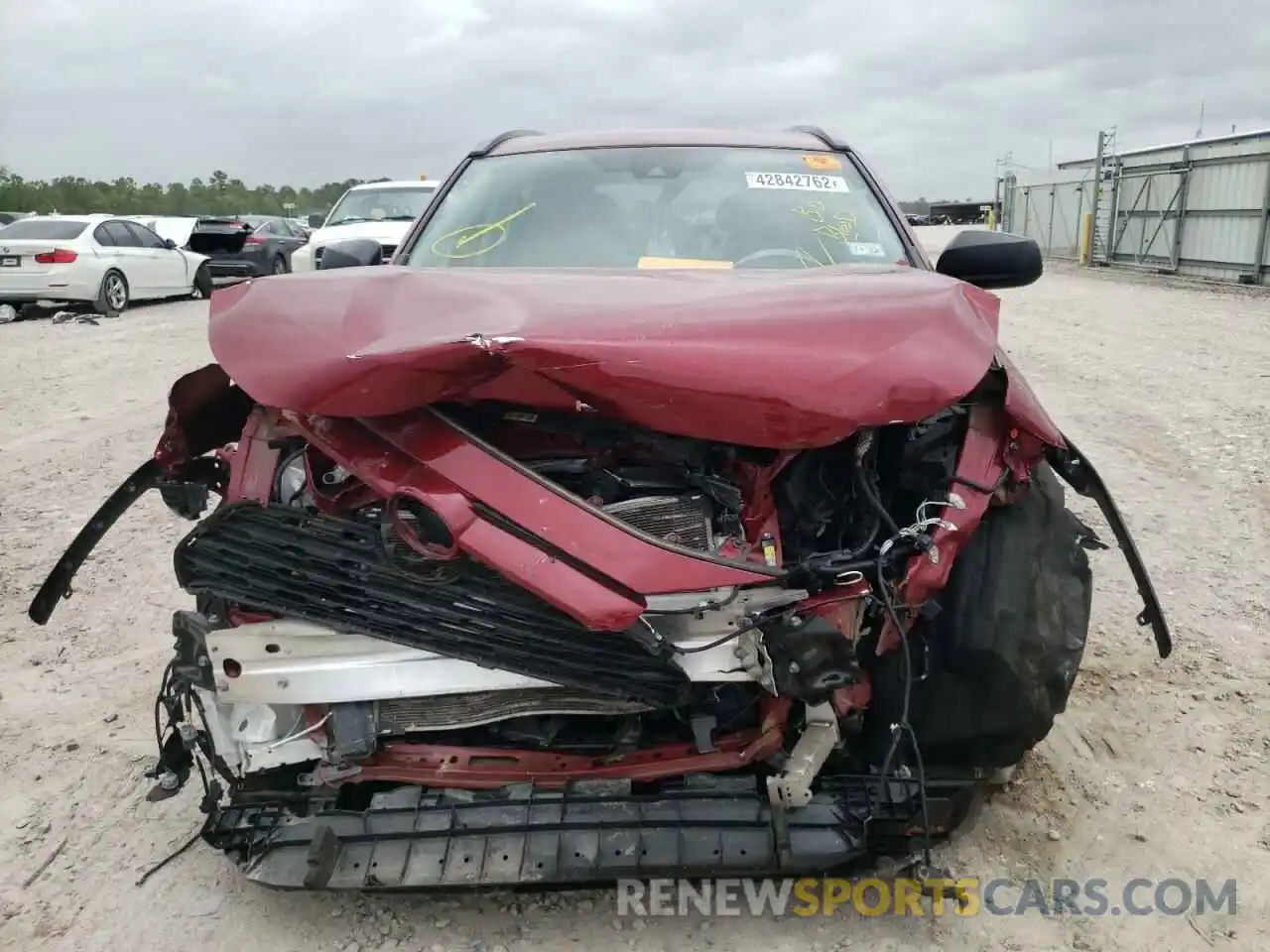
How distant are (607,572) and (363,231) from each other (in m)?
11.1

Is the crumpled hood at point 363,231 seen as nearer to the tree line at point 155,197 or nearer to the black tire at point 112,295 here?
the black tire at point 112,295

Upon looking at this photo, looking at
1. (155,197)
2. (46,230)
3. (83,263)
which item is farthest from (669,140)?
(155,197)

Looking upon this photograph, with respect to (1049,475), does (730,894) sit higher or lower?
lower

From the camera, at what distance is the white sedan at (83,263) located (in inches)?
531

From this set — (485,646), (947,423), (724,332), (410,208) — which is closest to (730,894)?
(485,646)

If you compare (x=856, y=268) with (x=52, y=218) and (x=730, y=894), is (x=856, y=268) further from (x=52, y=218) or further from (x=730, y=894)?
(x=52, y=218)

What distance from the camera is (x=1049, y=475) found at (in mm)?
2420

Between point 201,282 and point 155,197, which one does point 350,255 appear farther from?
point 155,197

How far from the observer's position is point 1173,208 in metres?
19.3

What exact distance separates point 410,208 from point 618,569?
39.3ft

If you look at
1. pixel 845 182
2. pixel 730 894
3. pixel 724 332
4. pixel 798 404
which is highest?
pixel 845 182

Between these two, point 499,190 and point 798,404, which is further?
point 499,190

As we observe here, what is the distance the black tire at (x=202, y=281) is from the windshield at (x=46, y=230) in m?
2.48

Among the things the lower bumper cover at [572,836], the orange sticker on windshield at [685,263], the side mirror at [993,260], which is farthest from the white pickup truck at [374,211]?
the lower bumper cover at [572,836]
